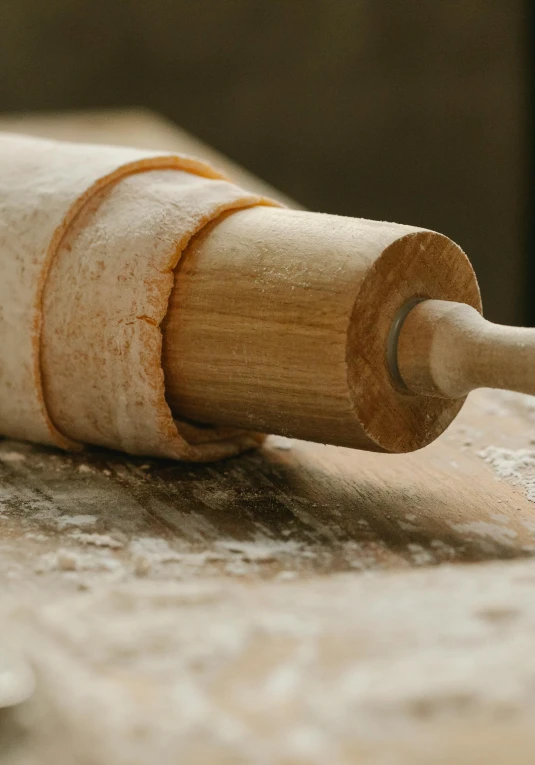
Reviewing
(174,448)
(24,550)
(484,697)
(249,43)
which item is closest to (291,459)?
(174,448)

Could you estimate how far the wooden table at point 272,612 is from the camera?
0.60 meters

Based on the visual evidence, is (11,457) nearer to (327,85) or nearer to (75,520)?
(75,520)

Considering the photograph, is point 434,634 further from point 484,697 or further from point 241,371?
point 241,371

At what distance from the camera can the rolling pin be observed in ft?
3.28

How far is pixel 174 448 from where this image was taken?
3.78 ft

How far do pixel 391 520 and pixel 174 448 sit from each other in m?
0.24

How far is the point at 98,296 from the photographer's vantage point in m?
1.12

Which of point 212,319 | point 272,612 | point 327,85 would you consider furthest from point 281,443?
point 327,85

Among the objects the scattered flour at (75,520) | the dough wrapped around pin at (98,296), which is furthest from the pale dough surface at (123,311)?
the scattered flour at (75,520)

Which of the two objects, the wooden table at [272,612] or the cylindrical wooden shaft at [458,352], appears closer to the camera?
the wooden table at [272,612]

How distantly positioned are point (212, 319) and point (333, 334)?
15cm

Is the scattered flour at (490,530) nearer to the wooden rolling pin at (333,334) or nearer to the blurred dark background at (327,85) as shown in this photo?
the wooden rolling pin at (333,334)

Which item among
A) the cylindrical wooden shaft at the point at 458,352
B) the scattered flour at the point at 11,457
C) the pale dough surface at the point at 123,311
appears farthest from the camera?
the scattered flour at the point at 11,457

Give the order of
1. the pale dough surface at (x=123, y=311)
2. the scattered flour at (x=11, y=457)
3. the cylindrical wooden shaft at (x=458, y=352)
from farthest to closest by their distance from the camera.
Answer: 1. the scattered flour at (x=11, y=457)
2. the pale dough surface at (x=123, y=311)
3. the cylindrical wooden shaft at (x=458, y=352)
